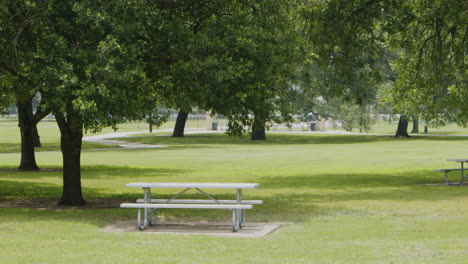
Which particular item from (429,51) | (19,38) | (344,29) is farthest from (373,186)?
(19,38)

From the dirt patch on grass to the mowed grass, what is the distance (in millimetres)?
710

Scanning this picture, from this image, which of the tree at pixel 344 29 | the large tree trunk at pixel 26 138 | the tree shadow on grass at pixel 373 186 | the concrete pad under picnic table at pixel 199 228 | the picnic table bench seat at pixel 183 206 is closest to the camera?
the picnic table bench seat at pixel 183 206

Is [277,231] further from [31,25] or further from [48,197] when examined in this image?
[48,197]

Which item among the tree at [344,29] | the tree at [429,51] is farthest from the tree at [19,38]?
the tree at [429,51]

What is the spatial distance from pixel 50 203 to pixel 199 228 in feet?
21.0

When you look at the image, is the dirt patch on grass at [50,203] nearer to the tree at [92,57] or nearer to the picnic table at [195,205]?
the tree at [92,57]

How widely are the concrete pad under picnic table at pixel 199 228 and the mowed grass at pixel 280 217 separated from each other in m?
0.34

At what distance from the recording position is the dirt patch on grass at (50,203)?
59.7 feet

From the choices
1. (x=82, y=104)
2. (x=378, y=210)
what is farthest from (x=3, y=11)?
(x=378, y=210)

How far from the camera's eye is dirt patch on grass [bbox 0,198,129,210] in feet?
59.7

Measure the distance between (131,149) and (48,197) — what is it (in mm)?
24923

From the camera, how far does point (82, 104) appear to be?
14008 millimetres

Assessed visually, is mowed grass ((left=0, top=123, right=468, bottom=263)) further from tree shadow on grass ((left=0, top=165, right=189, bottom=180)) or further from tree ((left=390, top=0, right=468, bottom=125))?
tree ((left=390, top=0, right=468, bottom=125))

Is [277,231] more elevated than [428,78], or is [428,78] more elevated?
[428,78]
